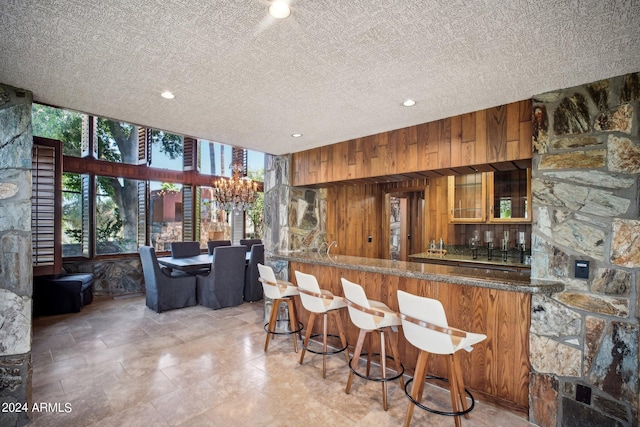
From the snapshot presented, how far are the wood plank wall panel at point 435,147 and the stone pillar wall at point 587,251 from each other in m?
0.17

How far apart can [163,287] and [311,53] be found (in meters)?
4.30

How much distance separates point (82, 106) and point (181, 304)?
3324 mm

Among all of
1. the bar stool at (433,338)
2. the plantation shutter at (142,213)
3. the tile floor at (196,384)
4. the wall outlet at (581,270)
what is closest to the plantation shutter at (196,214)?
the plantation shutter at (142,213)

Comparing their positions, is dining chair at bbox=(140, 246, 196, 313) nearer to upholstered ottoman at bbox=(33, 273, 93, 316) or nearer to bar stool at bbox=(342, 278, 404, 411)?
upholstered ottoman at bbox=(33, 273, 93, 316)

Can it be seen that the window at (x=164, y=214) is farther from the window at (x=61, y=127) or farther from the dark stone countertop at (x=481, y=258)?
the dark stone countertop at (x=481, y=258)

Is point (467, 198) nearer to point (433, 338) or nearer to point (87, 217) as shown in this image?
point (433, 338)

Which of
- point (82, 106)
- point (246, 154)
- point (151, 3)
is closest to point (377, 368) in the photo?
point (151, 3)

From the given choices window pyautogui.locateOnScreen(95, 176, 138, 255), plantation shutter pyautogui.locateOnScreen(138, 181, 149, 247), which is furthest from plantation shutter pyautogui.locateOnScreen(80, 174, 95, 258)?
plantation shutter pyautogui.locateOnScreen(138, 181, 149, 247)

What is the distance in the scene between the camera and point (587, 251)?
2.04m

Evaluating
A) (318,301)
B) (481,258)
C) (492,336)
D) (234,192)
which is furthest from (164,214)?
(492,336)

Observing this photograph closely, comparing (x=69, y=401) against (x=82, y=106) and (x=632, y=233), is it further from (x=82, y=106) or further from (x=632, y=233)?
(x=632, y=233)

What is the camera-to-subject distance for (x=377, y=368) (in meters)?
2.93

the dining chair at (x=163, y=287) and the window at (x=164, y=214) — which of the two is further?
the window at (x=164, y=214)

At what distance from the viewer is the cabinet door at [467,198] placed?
443 centimetres
